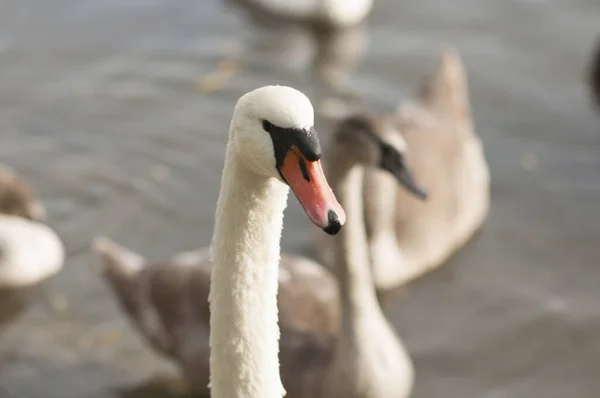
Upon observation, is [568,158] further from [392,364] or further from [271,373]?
[271,373]

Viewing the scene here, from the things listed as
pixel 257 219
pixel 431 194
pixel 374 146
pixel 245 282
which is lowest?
pixel 431 194

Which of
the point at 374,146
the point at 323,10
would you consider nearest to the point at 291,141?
the point at 374,146

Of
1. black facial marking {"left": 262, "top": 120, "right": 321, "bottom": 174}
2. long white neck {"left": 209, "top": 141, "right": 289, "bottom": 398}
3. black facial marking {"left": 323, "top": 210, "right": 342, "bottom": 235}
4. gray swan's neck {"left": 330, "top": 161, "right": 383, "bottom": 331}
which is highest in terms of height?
black facial marking {"left": 262, "top": 120, "right": 321, "bottom": 174}

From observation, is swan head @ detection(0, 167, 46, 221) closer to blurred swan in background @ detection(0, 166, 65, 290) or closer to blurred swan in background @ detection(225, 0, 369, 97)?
blurred swan in background @ detection(0, 166, 65, 290)

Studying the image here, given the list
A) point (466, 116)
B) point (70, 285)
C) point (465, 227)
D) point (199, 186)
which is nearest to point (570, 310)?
point (465, 227)

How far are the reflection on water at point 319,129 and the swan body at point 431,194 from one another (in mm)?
240

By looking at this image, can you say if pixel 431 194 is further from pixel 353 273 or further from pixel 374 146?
pixel 353 273

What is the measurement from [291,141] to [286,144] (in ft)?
0.06

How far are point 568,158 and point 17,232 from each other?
179 inches

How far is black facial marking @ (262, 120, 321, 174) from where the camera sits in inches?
121

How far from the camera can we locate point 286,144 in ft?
10.2

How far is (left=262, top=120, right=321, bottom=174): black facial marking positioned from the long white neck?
0.50 ft

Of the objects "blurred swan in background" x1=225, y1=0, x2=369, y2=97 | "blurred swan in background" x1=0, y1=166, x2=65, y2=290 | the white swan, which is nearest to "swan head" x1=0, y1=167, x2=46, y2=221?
"blurred swan in background" x1=0, y1=166, x2=65, y2=290

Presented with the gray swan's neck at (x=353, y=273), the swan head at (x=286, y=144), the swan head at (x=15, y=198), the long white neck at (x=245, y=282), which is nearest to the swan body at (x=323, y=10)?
the swan head at (x=15, y=198)
